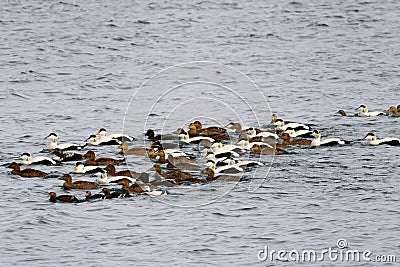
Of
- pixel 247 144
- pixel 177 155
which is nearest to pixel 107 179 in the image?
pixel 177 155

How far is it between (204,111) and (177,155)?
6.26m

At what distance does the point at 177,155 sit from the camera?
19.8 meters

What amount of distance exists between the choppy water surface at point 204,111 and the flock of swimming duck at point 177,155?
28 centimetres

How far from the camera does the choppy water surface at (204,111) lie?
15.7 meters

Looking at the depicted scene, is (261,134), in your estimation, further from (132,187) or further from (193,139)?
(132,187)

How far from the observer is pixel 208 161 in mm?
19422

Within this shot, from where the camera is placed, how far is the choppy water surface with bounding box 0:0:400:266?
51.6ft

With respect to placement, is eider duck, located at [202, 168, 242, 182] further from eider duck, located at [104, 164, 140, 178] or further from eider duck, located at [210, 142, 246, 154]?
eider duck, located at [210, 142, 246, 154]

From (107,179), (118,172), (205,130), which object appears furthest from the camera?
(205,130)

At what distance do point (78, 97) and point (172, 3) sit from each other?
1783cm

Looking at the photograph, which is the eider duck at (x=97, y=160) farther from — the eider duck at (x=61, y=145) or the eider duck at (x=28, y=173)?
the eider duck at (x=28, y=173)

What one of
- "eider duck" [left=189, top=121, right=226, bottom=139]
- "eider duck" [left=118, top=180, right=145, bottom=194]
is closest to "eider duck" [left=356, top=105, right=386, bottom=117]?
"eider duck" [left=189, top=121, right=226, bottom=139]

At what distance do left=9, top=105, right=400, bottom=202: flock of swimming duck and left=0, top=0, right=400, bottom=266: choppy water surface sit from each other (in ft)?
0.93

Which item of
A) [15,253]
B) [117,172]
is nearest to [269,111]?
[117,172]
